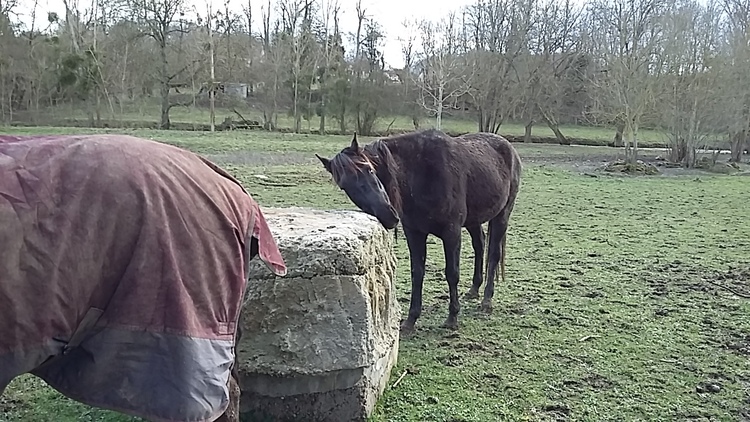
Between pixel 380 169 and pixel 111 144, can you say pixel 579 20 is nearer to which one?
pixel 380 169

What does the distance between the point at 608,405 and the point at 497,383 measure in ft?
2.08

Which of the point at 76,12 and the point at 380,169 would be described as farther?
the point at 76,12

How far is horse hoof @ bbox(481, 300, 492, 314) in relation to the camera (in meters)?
5.21

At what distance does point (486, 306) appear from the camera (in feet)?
17.3

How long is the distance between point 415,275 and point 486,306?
2.82 feet

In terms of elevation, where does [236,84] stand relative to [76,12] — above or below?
below

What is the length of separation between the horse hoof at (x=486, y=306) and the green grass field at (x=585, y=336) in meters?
0.08

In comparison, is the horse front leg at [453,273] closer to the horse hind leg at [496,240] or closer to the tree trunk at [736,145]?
the horse hind leg at [496,240]

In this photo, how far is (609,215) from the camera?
1027 cm

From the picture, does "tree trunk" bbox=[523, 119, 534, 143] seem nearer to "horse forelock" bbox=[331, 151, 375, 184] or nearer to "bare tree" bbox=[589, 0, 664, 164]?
"bare tree" bbox=[589, 0, 664, 164]

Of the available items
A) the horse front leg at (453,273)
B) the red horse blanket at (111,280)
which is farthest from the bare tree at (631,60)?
the red horse blanket at (111,280)

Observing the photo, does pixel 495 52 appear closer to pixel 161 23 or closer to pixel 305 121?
pixel 305 121

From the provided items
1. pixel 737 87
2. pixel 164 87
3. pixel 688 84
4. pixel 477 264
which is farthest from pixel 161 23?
pixel 477 264

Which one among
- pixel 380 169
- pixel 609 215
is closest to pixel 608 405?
pixel 380 169
